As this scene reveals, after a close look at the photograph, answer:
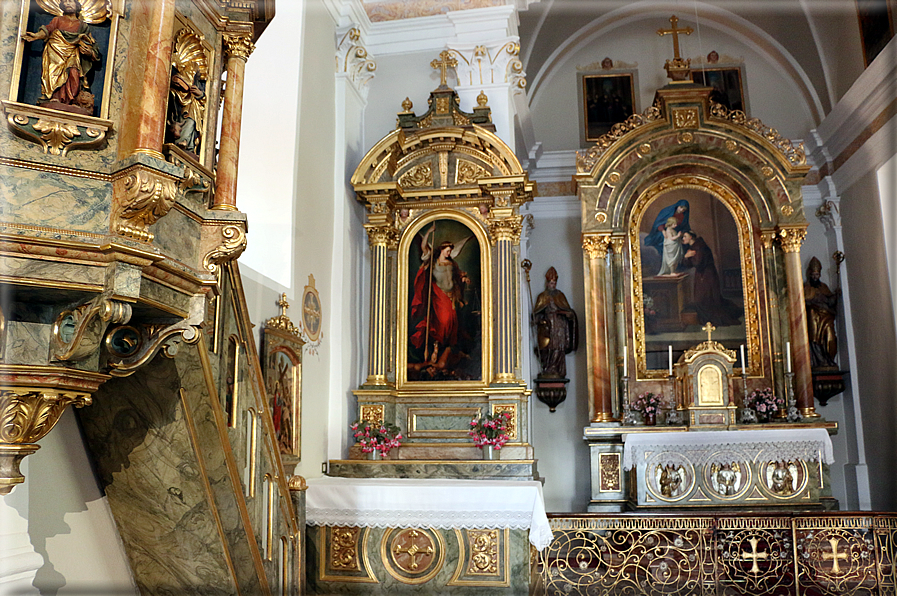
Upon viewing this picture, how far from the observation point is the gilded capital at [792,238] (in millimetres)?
9234

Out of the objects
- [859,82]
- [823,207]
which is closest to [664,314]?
[823,207]

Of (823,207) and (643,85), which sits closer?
(823,207)

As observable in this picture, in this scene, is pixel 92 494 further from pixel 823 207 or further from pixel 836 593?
pixel 823 207

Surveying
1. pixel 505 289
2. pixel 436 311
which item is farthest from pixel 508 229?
pixel 436 311

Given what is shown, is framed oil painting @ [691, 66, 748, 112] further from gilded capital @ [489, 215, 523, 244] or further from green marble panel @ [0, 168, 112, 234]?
green marble panel @ [0, 168, 112, 234]

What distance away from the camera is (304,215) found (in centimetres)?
689

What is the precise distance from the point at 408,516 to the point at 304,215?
9.56 ft

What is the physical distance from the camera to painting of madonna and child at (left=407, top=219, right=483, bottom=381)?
25.8 ft

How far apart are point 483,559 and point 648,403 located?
13.4 feet

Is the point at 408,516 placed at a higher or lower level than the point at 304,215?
lower

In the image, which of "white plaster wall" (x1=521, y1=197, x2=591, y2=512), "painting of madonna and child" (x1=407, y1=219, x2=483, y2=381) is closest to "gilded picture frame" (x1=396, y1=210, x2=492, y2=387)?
"painting of madonna and child" (x1=407, y1=219, x2=483, y2=381)

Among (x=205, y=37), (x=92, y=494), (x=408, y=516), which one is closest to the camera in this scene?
(x=205, y=37)

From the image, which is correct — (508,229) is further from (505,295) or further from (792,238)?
(792,238)

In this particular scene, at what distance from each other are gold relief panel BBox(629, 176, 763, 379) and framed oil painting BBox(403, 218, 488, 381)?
2.69 metres
